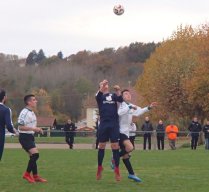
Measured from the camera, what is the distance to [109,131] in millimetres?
13117

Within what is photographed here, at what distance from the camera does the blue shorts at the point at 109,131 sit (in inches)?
515

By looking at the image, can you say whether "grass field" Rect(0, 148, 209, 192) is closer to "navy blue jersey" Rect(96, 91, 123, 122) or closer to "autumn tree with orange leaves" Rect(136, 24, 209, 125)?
"navy blue jersey" Rect(96, 91, 123, 122)

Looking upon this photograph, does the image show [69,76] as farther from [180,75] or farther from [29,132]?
[29,132]

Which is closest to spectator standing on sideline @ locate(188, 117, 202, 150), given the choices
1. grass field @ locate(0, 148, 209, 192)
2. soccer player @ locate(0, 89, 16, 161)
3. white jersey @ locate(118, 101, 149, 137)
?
grass field @ locate(0, 148, 209, 192)

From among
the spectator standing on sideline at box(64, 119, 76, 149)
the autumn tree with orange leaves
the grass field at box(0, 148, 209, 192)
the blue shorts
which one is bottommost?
the grass field at box(0, 148, 209, 192)

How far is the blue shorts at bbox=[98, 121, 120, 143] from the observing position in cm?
1307

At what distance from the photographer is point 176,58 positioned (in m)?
51.4

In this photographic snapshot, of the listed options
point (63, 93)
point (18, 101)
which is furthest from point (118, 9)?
point (63, 93)

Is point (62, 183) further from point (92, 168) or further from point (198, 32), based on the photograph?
point (198, 32)

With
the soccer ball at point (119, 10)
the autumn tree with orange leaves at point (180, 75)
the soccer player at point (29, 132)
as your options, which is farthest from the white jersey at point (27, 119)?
the autumn tree with orange leaves at point (180, 75)

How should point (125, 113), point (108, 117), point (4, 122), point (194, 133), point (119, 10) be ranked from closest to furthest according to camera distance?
1. point (4, 122)
2. point (108, 117)
3. point (125, 113)
4. point (119, 10)
5. point (194, 133)

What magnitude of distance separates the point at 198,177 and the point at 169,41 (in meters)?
40.3

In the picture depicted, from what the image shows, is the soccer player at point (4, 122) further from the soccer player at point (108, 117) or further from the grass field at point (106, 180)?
the soccer player at point (108, 117)

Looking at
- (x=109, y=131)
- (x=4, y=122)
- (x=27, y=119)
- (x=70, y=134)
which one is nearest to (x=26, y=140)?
(x=27, y=119)
